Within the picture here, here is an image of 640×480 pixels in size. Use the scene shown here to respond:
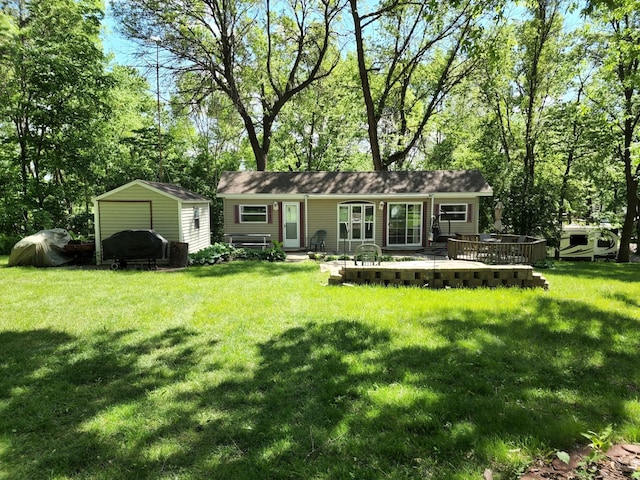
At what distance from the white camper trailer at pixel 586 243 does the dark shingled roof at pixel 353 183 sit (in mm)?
6967

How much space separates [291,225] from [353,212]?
2711 millimetres

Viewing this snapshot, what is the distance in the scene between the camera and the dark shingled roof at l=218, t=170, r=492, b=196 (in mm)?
16172

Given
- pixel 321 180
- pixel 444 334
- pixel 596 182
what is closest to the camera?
pixel 444 334

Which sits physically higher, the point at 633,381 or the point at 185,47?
the point at 185,47

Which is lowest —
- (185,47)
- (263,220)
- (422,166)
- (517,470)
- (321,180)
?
(517,470)

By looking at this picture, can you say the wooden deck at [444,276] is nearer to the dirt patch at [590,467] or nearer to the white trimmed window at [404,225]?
the dirt patch at [590,467]

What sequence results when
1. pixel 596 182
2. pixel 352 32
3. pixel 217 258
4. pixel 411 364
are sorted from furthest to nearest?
pixel 596 182, pixel 352 32, pixel 217 258, pixel 411 364

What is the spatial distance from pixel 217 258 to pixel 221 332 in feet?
25.4

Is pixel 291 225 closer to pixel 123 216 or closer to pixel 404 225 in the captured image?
pixel 404 225

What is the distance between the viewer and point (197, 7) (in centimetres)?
1708

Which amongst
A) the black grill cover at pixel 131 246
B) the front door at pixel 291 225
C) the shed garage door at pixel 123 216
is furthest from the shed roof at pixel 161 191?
the front door at pixel 291 225

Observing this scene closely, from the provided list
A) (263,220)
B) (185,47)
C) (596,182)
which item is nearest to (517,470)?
(263,220)

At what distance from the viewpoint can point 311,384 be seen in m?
3.86

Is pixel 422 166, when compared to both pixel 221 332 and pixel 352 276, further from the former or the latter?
pixel 221 332
